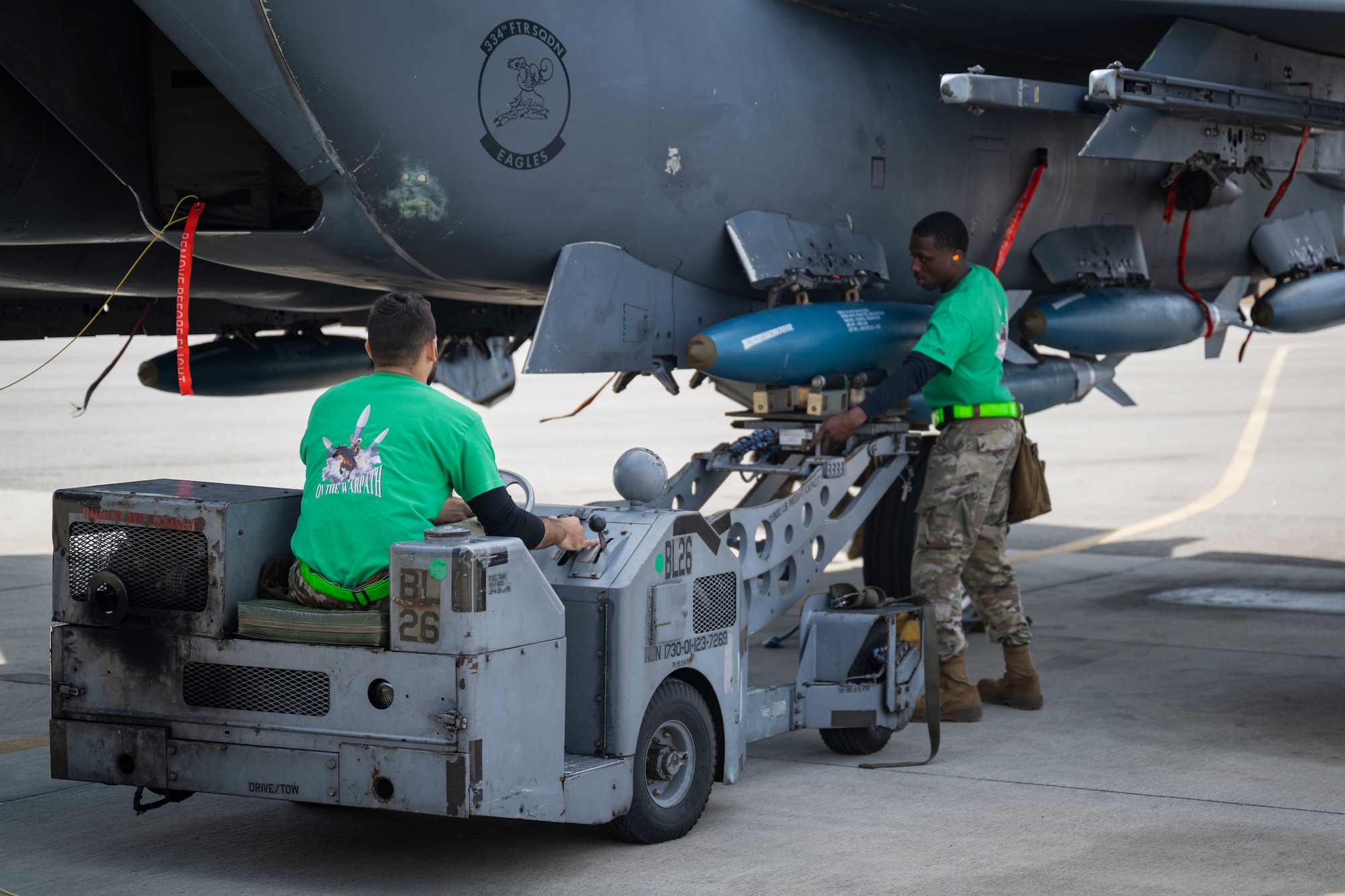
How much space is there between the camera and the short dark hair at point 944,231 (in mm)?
6660

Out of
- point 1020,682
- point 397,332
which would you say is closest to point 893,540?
point 1020,682

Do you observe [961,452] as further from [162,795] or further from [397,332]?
[162,795]

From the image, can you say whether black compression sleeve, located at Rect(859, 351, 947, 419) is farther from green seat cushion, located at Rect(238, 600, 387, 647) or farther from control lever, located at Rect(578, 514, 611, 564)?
green seat cushion, located at Rect(238, 600, 387, 647)

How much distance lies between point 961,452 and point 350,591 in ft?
10.7

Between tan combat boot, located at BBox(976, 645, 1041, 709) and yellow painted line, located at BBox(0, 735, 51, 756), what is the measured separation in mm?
4098

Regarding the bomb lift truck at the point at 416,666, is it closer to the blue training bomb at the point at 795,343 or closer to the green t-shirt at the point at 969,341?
the blue training bomb at the point at 795,343

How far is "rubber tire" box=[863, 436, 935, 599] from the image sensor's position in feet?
28.3

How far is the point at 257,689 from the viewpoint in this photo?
4.24 m

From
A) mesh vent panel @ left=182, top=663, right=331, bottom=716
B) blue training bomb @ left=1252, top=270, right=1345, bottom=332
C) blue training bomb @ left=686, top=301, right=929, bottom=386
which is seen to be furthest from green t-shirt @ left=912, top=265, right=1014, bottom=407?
blue training bomb @ left=1252, top=270, right=1345, bottom=332

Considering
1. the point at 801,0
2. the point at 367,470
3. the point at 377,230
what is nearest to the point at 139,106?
the point at 377,230

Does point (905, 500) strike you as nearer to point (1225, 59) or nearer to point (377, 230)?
point (1225, 59)

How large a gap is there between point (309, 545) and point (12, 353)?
34.1 m

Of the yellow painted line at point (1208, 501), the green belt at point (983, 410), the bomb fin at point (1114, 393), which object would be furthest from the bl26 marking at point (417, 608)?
the yellow painted line at point (1208, 501)

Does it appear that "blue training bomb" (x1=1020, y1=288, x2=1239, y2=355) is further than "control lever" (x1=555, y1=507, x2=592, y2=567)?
Yes
